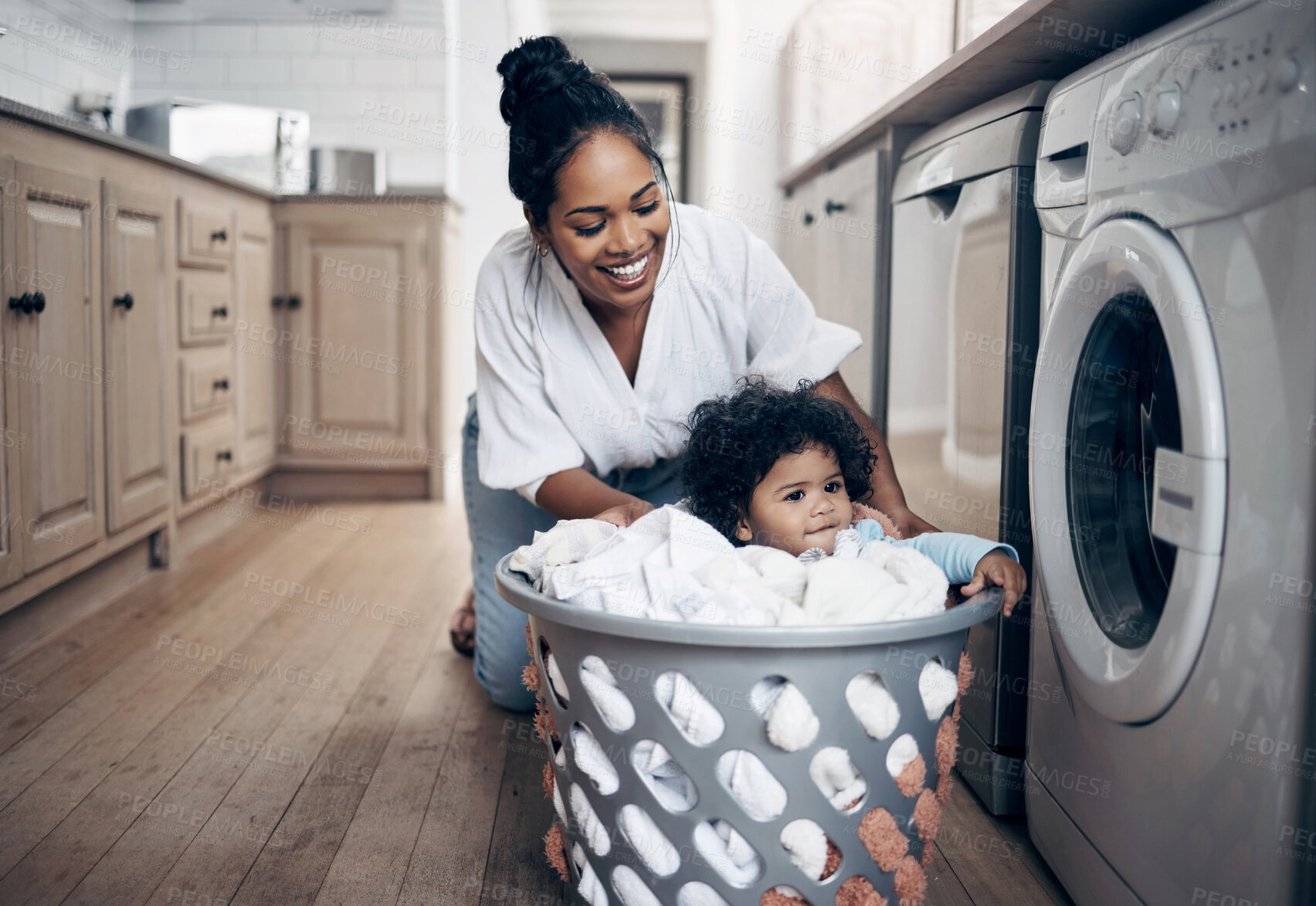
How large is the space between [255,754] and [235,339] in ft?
5.08

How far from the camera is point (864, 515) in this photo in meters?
1.12

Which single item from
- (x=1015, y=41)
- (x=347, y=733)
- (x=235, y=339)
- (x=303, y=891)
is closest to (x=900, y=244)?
(x=1015, y=41)

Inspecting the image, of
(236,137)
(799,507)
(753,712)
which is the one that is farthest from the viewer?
(236,137)

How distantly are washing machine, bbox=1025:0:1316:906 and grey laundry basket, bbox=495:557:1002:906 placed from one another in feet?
0.52

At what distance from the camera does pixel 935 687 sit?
0.83 meters

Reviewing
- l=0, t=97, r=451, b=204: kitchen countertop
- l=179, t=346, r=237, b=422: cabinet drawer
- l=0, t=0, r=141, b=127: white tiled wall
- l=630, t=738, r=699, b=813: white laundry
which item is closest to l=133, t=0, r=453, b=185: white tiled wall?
l=0, t=0, r=141, b=127: white tiled wall

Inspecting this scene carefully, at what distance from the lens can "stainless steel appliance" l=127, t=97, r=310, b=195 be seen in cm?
266

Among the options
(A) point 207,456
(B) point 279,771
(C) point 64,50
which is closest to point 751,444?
(B) point 279,771

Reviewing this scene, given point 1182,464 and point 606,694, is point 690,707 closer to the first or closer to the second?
point 606,694

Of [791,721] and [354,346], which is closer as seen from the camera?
[791,721]

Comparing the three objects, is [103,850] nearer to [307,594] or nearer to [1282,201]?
[307,594]

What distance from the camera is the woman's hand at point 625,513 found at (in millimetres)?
1096

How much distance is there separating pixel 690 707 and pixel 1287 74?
22.7 inches

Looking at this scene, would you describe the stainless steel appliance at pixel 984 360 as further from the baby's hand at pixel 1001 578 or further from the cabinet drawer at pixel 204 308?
the cabinet drawer at pixel 204 308
